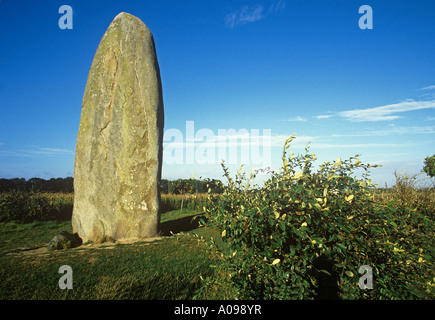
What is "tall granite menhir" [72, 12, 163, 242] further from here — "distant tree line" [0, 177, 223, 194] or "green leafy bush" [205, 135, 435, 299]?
"distant tree line" [0, 177, 223, 194]

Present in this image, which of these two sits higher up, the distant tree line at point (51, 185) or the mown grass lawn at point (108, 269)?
the distant tree line at point (51, 185)

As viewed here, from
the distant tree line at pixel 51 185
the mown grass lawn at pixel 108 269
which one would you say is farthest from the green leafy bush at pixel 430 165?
the mown grass lawn at pixel 108 269

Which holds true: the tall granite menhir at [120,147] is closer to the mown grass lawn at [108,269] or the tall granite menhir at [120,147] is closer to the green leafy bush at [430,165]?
the mown grass lawn at [108,269]

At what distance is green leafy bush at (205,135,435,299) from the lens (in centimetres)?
262

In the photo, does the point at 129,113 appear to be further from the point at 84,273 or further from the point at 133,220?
the point at 84,273

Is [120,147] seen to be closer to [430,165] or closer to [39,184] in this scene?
[39,184]

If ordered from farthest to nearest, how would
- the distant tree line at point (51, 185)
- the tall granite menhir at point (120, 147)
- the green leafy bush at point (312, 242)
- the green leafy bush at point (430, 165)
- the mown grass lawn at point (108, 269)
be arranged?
1. the green leafy bush at point (430, 165)
2. the distant tree line at point (51, 185)
3. the tall granite menhir at point (120, 147)
4. the mown grass lawn at point (108, 269)
5. the green leafy bush at point (312, 242)

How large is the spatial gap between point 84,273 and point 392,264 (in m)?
5.23

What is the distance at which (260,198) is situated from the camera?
321cm

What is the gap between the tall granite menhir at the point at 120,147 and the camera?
854 cm

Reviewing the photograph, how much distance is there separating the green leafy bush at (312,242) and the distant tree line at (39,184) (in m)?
20.4

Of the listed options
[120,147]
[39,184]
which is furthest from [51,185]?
[120,147]
